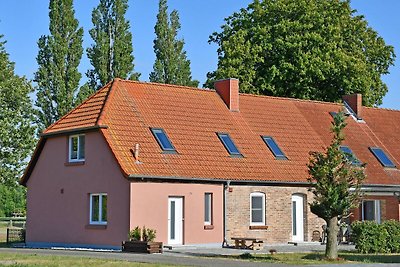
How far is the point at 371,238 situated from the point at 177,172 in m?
8.37

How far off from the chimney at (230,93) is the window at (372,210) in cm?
838

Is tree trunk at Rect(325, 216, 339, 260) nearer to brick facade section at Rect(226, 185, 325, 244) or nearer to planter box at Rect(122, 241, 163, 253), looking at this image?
planter box at Rect(122, 241, 163, 253)

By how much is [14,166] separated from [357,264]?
1227 inches

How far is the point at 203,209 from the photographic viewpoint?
3441cm

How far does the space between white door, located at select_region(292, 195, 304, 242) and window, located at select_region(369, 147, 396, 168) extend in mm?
6618

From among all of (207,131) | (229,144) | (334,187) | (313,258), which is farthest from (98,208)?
(334,187)

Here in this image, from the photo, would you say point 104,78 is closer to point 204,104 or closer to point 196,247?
point 204,104

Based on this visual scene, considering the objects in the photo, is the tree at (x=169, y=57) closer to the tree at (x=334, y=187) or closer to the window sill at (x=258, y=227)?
the window sill at (x=258, y=227)

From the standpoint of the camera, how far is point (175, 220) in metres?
33.8

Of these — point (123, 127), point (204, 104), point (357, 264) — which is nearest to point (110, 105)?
point (123, 127)

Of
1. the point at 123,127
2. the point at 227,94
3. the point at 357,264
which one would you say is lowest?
the point at 357,264

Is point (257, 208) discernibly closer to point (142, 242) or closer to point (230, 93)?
point (230, 93)

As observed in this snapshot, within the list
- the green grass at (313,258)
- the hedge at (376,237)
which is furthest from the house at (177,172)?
the green grass at (313,258)

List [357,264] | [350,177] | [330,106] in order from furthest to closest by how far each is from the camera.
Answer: [330,106]
[350,177]
[357,264]
